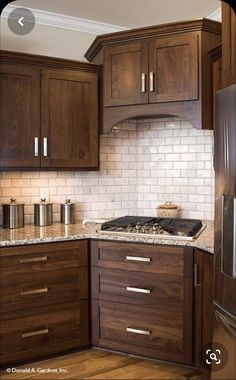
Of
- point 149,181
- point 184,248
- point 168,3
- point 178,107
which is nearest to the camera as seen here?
point 184,248

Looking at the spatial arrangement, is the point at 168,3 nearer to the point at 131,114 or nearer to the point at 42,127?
the point at 131,114

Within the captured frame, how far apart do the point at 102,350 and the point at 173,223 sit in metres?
0.92

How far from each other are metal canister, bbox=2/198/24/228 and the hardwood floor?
874mm

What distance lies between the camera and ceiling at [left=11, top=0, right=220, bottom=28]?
2.56 meters

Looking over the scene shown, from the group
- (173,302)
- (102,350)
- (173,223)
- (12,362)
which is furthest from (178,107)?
(12,362)

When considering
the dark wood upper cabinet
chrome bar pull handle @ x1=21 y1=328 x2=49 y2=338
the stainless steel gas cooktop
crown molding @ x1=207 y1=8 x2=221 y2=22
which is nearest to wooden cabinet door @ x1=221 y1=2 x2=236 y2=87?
the dark wood upper cabinet

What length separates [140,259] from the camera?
2152 millimetres

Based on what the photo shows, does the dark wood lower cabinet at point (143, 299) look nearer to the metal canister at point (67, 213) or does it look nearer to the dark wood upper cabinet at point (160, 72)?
the metal canister at point (67, 213)

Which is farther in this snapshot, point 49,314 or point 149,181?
point 149,181

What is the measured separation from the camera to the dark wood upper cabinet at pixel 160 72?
7.55 ft

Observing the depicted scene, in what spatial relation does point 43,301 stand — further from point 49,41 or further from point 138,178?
point 49,41

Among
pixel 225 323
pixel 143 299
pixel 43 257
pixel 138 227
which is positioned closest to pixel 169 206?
pixel 138 227

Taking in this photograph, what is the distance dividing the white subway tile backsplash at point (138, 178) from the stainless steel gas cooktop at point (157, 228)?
384mm

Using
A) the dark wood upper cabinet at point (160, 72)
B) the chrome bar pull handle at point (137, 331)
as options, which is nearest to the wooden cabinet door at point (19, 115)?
the dark wood upper cabinet at point (160, 72)
